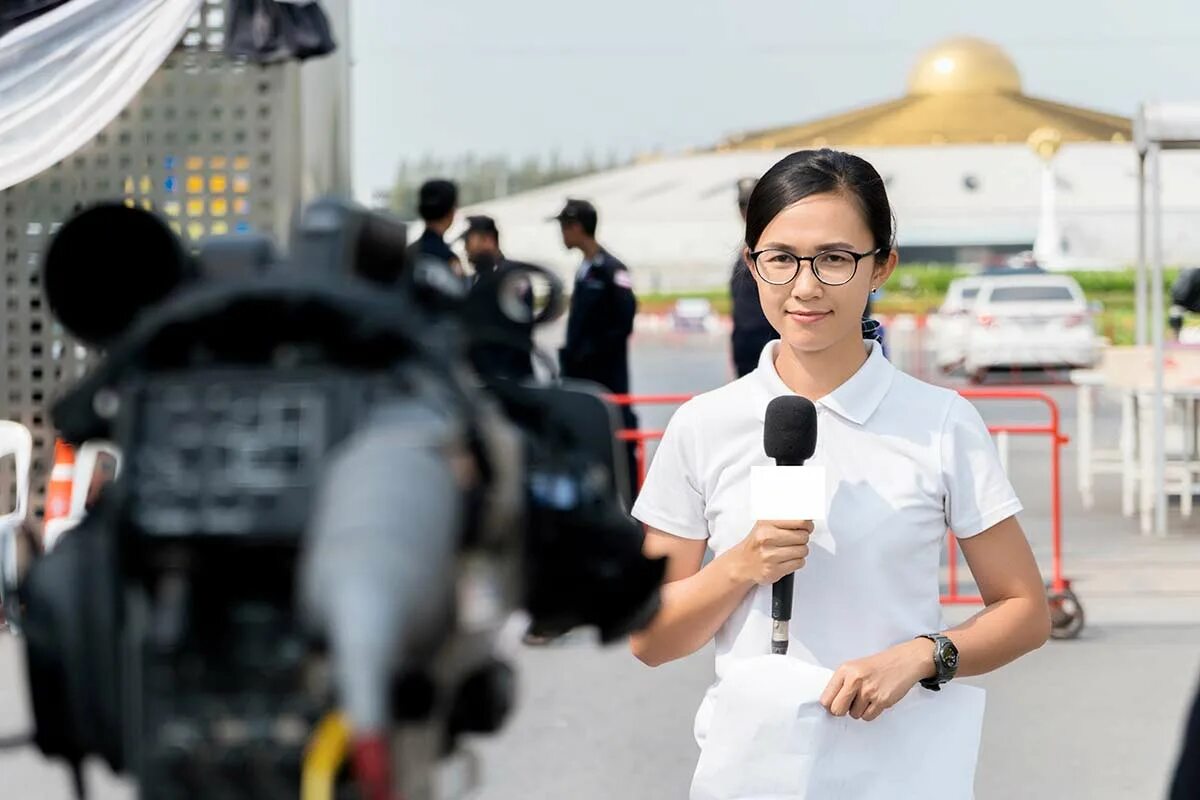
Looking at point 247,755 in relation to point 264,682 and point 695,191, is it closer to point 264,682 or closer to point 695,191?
point 264,682

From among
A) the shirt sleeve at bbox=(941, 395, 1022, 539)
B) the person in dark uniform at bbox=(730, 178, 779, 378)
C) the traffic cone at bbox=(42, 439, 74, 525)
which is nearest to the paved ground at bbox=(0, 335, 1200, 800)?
the traffic cone at bbox=(42, 439, 74, 525)

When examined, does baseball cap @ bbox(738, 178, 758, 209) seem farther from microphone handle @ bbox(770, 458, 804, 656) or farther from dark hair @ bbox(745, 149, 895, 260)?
microphone handle @ bbox(770, 458, 804, 656)

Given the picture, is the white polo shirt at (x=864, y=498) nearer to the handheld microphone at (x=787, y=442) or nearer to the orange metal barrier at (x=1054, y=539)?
the handheld microphone at (x=787, y=442)

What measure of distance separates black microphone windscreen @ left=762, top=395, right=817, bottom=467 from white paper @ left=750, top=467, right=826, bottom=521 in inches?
4.9

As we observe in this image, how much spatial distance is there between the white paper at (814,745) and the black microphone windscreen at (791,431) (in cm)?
27

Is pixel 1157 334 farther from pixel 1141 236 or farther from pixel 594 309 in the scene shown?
pixel 594 309

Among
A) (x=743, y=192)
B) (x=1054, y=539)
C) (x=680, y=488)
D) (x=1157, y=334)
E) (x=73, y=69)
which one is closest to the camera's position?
(x=680, y=488)

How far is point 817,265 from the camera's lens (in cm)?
276

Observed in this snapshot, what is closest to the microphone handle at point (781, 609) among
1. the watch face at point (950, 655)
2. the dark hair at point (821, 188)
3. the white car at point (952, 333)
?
the watch face at point (950, 655)

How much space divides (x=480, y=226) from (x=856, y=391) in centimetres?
672

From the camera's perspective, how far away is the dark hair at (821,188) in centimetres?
281

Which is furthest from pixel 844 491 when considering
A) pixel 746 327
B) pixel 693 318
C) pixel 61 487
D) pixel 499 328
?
pixel 693 318

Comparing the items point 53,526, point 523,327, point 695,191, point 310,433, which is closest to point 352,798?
point 310,433

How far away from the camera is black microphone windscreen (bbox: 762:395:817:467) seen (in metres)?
2.67
